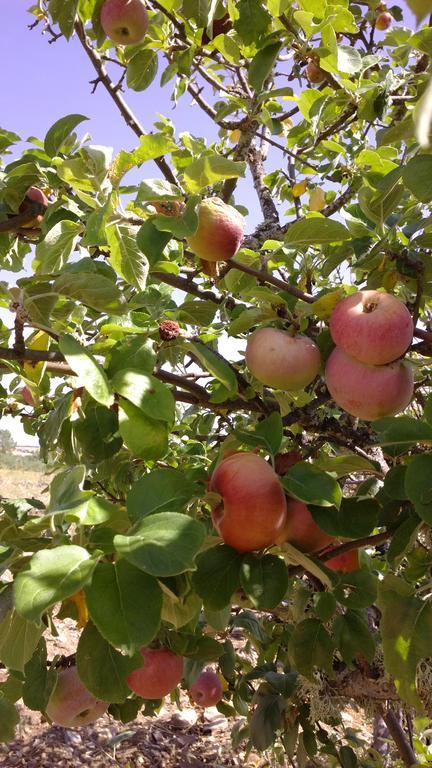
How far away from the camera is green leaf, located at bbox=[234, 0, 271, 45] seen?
1.32m

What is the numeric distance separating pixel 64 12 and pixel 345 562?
140 centimetres

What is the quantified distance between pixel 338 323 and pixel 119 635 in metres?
0.64

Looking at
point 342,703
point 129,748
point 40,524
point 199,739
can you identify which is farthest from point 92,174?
point 199,739

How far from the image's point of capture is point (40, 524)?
2.86ft

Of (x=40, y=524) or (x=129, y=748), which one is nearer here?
(x=40, y=524)

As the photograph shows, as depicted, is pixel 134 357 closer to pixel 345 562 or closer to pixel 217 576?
pixel 217 576

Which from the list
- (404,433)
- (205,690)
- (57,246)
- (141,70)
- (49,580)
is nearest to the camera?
(49,580)

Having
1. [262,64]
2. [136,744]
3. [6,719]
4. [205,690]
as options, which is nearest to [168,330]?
[262,64]

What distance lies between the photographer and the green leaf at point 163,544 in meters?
0.62

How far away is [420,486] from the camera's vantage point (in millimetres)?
872

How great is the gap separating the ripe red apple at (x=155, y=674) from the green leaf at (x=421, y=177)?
3.50 feet

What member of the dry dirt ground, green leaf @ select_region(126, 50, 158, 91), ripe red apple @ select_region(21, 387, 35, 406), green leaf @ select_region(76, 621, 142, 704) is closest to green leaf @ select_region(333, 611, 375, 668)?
green leaf @ select_region(76, 621, 142, 704)

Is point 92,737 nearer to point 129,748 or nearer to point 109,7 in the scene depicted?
point 129,748

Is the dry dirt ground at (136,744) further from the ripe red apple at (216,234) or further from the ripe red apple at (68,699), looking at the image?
the ripe red apple at (216,234)
